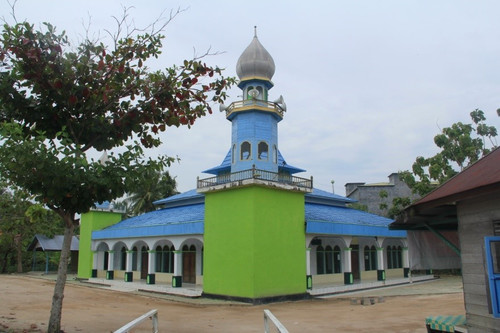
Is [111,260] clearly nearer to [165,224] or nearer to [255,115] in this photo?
[165,224]

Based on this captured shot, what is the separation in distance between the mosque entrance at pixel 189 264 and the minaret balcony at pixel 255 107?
766 cm

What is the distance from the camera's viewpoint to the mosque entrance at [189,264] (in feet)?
73.5

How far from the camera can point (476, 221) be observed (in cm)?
620

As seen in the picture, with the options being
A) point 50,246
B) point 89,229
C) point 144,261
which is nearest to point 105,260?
point 89,229

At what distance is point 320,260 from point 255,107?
9.36 metres

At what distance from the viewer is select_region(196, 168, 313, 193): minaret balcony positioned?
55.5 ft

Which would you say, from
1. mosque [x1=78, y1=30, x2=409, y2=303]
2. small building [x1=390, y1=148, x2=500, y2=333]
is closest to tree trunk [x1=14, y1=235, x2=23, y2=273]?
mosque [x1=78, y1=30, x2=409, y2=303]

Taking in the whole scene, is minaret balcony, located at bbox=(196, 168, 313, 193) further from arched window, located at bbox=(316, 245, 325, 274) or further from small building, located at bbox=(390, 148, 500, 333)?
small building, located at bbox=(390, 148, 500, 333)

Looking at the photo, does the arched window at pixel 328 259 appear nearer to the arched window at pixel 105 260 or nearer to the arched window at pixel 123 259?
the arched window at pixel 123 259

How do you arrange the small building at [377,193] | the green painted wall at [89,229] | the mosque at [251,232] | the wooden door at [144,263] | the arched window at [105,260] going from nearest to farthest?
the mosque at [251,232] < the wooden door at [144,263] < the green painted wall at [89,229] < the arched window at [105,260] < the small building at [377,193]

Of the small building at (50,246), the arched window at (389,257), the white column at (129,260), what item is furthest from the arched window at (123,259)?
the arched window at (389,257)

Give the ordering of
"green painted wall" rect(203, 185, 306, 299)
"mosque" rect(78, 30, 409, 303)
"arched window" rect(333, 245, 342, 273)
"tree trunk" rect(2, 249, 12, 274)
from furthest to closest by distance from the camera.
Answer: "tree trunk" rect(2, 249, 12, 274), "arched window" rect(333, 245, 342, 273), "mosque" rect(78, 30, 409, 303), "green painted wall" rect(203, 185, 306, 299)

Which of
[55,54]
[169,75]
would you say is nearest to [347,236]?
[169,75]

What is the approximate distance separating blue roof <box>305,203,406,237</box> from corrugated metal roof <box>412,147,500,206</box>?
39.3ft
